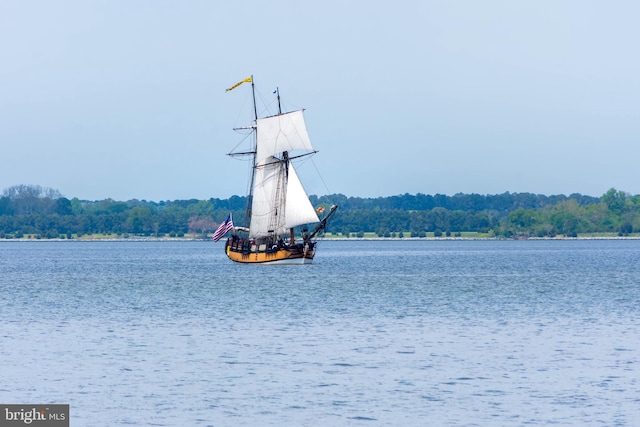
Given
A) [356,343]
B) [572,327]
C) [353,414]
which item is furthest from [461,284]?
[353,414]

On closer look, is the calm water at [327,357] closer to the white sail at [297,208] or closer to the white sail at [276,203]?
the white sail at [297,208]

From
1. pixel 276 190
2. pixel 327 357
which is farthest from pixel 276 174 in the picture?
pixel 327 357

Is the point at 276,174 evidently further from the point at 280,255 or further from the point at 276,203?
the point at 280,255

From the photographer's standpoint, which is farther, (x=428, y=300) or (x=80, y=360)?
(x=428, y=300)

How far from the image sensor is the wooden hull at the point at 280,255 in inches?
Answer: 4171

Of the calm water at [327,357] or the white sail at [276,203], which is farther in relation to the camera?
the white sail at [276,203]

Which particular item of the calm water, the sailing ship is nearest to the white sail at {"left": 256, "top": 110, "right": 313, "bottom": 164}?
the sailing ship

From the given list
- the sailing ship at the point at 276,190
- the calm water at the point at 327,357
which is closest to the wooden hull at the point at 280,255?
the sailing ship at the point at 276,190

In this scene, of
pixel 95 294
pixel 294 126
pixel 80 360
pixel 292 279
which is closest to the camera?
pixel 80 360

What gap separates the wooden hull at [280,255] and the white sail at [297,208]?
309 cm

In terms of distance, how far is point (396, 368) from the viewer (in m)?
34.2

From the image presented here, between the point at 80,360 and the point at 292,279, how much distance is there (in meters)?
51.0

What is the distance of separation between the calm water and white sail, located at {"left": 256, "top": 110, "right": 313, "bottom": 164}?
38.3m

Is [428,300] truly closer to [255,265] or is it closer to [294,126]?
[294,126]
